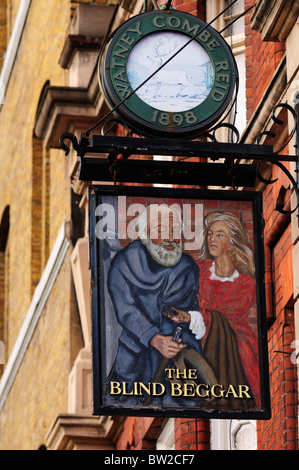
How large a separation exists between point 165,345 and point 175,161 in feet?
4.45

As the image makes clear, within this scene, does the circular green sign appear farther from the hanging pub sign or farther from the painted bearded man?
the painted bearded man

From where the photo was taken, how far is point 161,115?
1197 cm

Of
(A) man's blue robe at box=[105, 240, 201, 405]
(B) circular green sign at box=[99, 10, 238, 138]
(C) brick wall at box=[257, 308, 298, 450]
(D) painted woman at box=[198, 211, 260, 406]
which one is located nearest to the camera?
(A) man's blue robe at box=[105, 240, 201, 405]

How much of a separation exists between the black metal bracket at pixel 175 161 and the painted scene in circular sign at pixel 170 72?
11.1 inches

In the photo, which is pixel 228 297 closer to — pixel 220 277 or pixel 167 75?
pixel 220 277

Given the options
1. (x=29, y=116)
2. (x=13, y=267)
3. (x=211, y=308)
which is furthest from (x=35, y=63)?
(x=211, y=308)

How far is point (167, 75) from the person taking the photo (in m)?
12.1

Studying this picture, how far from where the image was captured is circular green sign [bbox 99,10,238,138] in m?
12.0

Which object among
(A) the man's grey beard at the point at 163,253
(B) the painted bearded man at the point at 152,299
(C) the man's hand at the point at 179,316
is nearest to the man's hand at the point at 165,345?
(B) the painted bearded man at the point at 152,299

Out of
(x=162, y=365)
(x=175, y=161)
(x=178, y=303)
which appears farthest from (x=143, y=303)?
(x=175, y=161)

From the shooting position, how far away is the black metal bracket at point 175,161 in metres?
11.6

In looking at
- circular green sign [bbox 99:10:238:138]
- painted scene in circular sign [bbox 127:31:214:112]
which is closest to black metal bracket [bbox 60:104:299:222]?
circular green sign [bbox 99:10:238:138]

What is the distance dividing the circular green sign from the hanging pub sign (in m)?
0.57

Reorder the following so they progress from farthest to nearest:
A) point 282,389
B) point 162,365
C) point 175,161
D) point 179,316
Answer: point 282,389 → point 175,161 → point 179,316 → point 162,365
